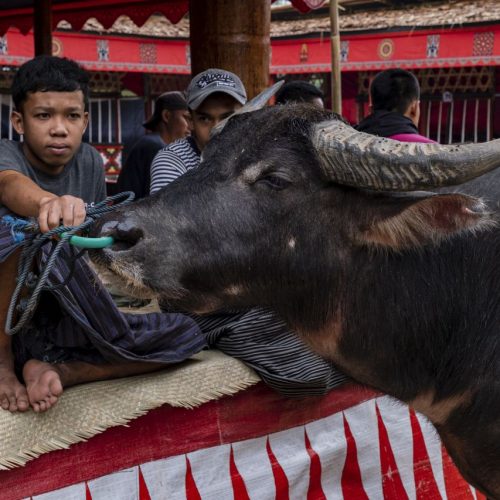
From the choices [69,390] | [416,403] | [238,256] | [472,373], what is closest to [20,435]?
[69,390]

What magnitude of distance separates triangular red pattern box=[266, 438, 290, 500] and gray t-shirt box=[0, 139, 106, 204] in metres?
1.26

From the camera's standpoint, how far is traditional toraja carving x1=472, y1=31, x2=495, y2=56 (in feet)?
39.9

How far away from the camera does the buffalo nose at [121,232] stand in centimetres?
209

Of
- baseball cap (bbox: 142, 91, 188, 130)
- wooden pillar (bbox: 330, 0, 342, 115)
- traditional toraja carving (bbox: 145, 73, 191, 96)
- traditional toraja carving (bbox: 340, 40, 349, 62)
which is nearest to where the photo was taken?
wooden pillar (bbox: 330, 0, 342, 115)

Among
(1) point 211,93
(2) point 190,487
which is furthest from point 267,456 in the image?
(1) point 211,93

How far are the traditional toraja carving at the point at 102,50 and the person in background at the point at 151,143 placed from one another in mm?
6840

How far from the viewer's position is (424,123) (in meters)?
14.6

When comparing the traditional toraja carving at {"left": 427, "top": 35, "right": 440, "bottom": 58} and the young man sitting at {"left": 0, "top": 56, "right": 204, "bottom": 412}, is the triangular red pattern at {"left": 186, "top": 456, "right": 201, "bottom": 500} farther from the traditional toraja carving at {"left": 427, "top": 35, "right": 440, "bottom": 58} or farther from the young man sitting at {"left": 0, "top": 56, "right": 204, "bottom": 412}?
the traditional toraja carving at {"left": 427, "top": 35, "right": 440, "bottom": 58}

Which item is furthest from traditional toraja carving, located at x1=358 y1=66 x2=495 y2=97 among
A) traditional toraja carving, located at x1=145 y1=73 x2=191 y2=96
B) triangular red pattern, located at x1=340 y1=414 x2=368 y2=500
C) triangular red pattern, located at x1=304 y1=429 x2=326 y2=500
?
triangular red pattern, located at x1=304 y1=429 x2=326 y2=500

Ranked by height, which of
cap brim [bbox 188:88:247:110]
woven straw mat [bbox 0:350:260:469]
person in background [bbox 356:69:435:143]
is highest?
person in background [bbox 356:69:435:143]

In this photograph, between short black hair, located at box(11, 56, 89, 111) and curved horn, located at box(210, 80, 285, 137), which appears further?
short black hair, located at box(11, 56, 89, 111)

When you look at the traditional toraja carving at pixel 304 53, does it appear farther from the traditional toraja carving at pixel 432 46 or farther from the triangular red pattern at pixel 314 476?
the triangular red pattern at pixel 314 476

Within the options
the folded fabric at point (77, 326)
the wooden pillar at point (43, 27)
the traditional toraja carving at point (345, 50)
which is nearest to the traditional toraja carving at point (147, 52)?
the traditional toraja carving at point (345, 50)

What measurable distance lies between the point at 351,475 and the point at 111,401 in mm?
1283
